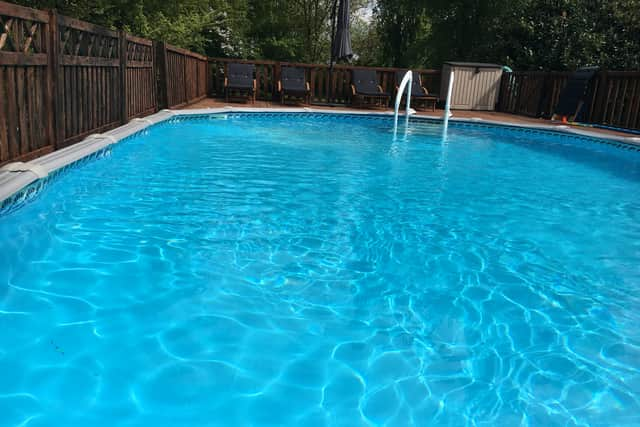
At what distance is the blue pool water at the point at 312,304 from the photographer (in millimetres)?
2062

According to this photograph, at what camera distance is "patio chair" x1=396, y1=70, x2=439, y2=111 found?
13.4 metres

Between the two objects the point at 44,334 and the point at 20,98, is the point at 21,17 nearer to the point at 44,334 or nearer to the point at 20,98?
the point at 20,98

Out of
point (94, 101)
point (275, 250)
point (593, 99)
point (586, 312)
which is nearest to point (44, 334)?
point (275, 250)

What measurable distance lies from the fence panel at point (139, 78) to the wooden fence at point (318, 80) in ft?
16.6

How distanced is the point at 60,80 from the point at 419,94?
380 inches

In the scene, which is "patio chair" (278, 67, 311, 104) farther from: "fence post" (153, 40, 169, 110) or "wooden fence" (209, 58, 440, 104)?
"fence post" (153, 40, 169, 110)

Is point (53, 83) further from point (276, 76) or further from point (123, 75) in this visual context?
point (276, 76)

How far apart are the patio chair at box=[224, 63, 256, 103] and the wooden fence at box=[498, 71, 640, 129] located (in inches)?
259

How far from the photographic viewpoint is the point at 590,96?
11.6 metres

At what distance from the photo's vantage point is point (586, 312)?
2906mm

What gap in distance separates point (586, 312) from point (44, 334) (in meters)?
2.62

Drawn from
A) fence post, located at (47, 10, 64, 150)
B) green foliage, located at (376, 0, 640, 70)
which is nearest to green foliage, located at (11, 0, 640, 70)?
green foliage, located at (376, 0, 640, 70)

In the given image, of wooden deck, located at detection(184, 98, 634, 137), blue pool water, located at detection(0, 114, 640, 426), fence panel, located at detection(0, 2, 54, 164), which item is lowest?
blue pool water, located at detection(0, 114, 640, 426)

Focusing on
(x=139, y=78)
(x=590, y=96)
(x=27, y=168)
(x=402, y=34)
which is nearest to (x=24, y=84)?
(x=27, y=168)
